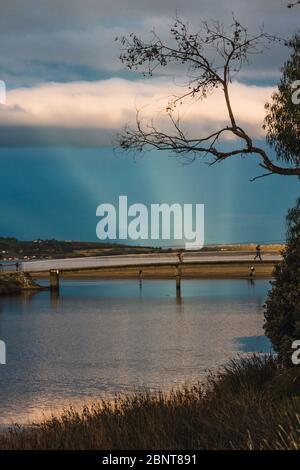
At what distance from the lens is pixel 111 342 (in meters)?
34.3

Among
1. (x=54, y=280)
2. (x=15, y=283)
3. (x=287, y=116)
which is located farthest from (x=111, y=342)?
(x=15, y=283)

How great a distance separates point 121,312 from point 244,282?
34018mm

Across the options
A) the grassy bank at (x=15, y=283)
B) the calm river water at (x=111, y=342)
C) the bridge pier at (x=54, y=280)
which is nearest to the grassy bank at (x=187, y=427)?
Answer: the calm river water at (x=111, y=342)

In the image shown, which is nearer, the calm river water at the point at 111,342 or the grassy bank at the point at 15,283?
the calm river water at the point at 111,342

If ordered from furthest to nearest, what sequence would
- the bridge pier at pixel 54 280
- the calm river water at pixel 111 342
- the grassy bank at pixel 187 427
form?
the bridge pier at pixel 54 280 → the calm river water at pixel 111 342 → the grassy bank at pixel 187 427

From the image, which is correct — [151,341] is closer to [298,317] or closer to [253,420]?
[298,317]

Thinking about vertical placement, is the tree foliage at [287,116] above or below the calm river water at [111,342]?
above

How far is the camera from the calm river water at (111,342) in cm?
2222

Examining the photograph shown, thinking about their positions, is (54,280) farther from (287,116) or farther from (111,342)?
(287,116)

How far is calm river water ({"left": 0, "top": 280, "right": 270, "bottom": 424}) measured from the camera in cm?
2222

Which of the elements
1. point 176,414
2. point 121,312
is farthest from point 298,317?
point 121,312

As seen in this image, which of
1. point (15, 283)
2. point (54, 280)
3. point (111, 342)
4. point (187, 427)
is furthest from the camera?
point (15, 283)

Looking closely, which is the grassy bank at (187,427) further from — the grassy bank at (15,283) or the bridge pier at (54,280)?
the grassy bank at (15,283)
